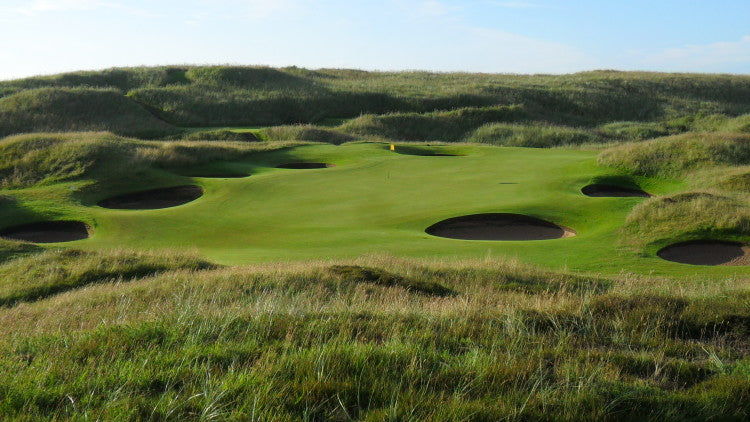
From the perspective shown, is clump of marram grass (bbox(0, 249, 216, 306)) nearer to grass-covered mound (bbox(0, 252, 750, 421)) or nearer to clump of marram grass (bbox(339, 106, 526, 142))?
grass-covered mound (bbox(0, 252, 750, 421))

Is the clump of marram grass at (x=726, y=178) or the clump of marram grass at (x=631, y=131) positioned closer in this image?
the clump of marram grass at (x=726, y=178)

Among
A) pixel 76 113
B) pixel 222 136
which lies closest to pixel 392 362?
pixel 222 136

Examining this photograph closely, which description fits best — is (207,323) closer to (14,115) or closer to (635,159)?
(635,159)

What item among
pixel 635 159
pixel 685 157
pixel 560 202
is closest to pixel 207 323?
pixel 560 202

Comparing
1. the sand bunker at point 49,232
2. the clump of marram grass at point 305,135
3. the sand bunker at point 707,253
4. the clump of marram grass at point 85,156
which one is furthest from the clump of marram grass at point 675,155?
the sand bunker at point 49,232

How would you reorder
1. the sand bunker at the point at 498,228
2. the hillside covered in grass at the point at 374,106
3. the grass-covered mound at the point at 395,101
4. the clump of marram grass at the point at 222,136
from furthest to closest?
1. the grass-covered mound at the point at 395,101
2. the hillside covered in grass at the point at 374,106
3. the clump of marram grass at the point at 222,136
4. the sand bunker at the point at 498,228

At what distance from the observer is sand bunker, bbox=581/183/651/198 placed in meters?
21.7

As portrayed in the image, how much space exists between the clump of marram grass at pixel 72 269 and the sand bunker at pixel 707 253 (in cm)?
1017

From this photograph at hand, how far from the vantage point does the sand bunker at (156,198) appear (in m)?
21.8

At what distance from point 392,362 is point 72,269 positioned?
9.67m

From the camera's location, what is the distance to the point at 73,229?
18.7 m

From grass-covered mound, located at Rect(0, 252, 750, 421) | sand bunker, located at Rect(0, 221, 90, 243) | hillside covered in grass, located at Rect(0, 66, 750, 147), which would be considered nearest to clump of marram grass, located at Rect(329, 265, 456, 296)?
grass-covered mound, located at Rect(0, 252, 750, 421)

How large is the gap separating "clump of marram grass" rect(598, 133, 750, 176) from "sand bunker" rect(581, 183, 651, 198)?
905mm

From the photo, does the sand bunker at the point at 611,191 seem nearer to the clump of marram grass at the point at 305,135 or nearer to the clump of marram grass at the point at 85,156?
the clump of marram grass at the point at 85,156
